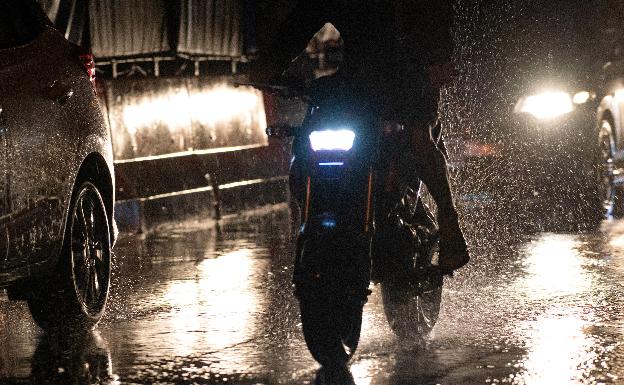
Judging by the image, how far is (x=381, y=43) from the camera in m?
7.28

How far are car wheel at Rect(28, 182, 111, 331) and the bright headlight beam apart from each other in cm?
853

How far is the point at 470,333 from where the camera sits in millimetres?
7758

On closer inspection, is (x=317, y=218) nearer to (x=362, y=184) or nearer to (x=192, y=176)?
(x=362, y=184)

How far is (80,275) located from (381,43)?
2308mm

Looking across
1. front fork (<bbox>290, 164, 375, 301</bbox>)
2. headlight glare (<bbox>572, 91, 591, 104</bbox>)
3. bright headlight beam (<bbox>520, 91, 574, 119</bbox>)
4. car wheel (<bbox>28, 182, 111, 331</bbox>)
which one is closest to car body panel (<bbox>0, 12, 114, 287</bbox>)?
Answer: car wheel (<bbox>28, 182, 111, 331</bbox>)

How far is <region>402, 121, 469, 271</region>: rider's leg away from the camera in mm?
7555

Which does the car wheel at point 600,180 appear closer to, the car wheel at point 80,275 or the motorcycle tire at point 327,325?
the car wheel at point 80,275

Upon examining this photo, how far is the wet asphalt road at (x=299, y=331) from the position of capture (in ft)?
22.2

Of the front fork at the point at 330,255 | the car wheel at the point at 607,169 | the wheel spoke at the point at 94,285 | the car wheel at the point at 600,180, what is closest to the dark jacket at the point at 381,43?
the front fork at the point at 330,255

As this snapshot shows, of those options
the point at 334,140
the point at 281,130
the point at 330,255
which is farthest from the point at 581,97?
the point at 330,255

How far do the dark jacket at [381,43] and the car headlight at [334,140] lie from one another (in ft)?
1.15

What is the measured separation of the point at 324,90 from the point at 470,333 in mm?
1667

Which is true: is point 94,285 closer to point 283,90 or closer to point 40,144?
point 40,144

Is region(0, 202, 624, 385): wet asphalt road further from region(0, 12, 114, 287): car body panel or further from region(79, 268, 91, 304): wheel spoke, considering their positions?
region(0, 12, 114, 287): car body panel
